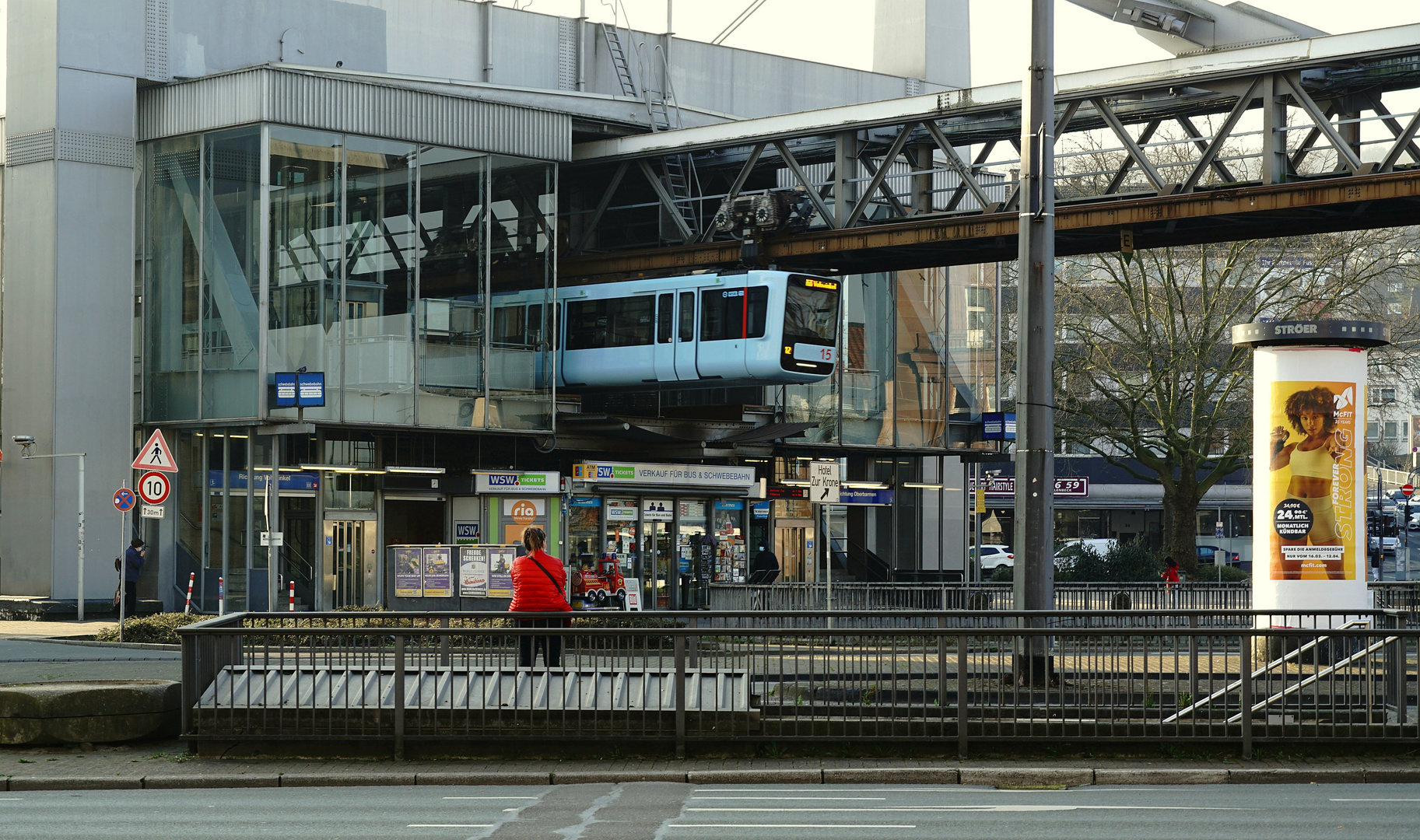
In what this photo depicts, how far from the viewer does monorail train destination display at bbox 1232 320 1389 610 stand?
16281 millimetres

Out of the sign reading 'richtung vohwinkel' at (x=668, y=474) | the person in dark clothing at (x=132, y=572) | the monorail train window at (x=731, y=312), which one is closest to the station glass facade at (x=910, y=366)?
the sign reading 'richtung vohwinkel' at (x=668, y=474)

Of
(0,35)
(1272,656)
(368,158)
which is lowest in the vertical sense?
(1272,656)

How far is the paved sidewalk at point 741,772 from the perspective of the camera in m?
Result: 11.5

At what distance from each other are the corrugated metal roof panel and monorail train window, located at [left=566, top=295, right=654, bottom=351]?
329cm

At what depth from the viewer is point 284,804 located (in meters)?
10.7

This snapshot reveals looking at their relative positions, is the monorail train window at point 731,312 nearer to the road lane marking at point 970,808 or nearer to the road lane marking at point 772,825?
the road lane marking at point 970,808

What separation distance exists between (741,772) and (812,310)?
20.6m

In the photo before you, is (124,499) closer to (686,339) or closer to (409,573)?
(409,573)

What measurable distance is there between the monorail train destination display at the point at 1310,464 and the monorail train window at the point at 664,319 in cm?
1684

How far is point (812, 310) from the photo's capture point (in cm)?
3155

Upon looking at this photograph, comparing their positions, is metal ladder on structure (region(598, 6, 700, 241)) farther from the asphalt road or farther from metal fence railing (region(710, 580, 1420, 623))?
the asphalt road

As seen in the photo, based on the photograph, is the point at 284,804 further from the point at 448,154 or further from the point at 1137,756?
the point at 448,154

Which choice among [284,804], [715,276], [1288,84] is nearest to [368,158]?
[715,276]

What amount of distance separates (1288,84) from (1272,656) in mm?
16198
